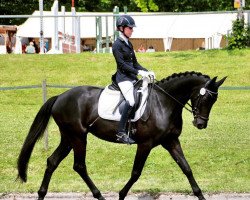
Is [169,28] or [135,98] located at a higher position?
[169,28]

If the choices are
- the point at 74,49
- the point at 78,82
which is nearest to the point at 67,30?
the point at 74,49

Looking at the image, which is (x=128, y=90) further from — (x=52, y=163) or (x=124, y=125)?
(x=52, y=163)

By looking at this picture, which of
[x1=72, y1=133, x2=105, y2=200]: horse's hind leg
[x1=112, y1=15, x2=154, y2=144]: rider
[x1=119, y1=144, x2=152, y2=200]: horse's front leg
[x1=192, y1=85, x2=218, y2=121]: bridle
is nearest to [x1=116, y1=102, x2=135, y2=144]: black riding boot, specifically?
[x1=112, y1=15, x2=154, y2=144]: rider

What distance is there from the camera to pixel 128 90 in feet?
35.6

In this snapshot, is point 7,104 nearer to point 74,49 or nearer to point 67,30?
point 74,49

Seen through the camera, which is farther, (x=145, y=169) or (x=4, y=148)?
(x=4, y=148)

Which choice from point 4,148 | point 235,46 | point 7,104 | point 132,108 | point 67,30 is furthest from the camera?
point 67,30

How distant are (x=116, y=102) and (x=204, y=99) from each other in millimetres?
1307

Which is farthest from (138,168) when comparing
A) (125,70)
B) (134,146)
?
(134,146)

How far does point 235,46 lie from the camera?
27.7 metres

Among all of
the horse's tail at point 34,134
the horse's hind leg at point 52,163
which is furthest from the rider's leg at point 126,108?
the horse's tail at point 34,134

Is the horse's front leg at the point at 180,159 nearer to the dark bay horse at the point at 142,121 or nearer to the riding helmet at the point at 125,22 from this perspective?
the dark bay horse at the point at 142,121

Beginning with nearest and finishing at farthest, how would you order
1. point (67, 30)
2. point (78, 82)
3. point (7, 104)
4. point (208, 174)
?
point (208, 174) → point (7, 104) → point (78, 82) → point (67, 30)

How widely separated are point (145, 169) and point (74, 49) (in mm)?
21070
